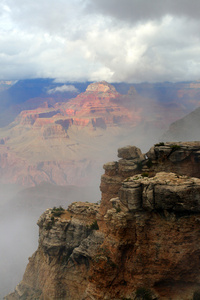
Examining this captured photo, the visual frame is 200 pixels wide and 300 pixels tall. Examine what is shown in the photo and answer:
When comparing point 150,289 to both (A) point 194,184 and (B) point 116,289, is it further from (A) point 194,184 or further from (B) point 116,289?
(A) point 194,184

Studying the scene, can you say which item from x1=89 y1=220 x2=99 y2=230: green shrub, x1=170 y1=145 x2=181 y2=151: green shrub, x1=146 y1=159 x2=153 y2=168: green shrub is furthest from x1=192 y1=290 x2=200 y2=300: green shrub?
x1=170 y1=145 x2=181 y2=151: green shrub

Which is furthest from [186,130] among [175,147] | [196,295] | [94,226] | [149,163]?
[196,295]

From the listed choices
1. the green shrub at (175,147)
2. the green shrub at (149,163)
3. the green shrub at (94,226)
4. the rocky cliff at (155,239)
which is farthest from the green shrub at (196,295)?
the green shrub at (175,147)

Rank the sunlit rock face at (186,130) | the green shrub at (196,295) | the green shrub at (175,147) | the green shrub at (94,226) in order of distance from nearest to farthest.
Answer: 1. the green shrub at (196,295)
2. the green shrub at (175,147)
3. the green shrub at (94,226)
4. the sunlit rock face at (186,130)

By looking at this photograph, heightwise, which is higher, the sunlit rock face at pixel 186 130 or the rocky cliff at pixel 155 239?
the sunlit rock face at pixel 186 130

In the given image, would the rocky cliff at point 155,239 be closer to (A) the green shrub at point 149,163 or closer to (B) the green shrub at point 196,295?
(B) the green shrub at point 196,295

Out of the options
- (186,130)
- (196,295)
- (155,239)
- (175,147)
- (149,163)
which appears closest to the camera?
(196,295)

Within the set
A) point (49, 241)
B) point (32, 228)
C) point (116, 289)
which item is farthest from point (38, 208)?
point (116, 289)

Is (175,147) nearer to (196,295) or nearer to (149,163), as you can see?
(149,163)

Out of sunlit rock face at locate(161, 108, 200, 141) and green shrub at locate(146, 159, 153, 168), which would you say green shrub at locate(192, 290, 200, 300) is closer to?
green shrub at locate(146, 159, 153, 168)

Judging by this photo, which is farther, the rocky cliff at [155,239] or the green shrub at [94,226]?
the green shrub at [94,226]

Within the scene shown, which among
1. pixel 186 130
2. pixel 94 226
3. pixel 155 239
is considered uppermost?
pixel 186 130

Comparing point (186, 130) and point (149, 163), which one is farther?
point (186, 130)

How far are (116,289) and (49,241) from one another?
12.3 meters
